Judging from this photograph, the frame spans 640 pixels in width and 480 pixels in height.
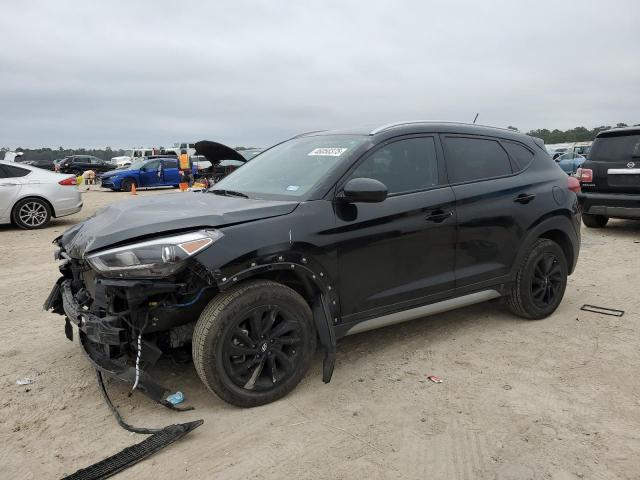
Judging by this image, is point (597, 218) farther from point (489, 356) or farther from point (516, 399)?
point (516, 399)

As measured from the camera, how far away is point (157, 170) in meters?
23.2

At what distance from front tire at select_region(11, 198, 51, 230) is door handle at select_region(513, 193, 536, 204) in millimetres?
9624

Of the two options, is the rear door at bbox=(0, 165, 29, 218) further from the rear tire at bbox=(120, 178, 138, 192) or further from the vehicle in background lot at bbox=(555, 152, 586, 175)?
the vehicle in background lot at bbox=(555, 152, 586, 175)

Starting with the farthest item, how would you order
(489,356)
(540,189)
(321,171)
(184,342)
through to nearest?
(540,189)
(489,356)
(321,171)
(184,342)

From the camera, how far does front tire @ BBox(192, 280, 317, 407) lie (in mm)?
3008

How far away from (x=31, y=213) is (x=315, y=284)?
9352mm

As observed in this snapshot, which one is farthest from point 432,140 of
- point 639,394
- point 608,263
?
point 608,263

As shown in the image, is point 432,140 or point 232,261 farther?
point 432,140

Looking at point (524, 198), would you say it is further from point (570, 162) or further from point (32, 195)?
point (570, 162)

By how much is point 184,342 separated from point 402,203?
1.75m

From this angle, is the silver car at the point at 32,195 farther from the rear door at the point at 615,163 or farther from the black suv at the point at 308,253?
the rear door at the point at 615,163

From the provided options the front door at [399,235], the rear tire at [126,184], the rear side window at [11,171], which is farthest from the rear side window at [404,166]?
the rear tire at [126,184]

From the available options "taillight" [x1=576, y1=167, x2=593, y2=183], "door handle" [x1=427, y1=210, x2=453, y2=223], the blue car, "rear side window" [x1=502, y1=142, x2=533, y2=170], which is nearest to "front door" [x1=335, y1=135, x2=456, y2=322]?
"door handle" [x1=427, y1=210, x2=453, y2=223]

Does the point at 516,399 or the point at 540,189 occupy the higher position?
the point at 540,189
